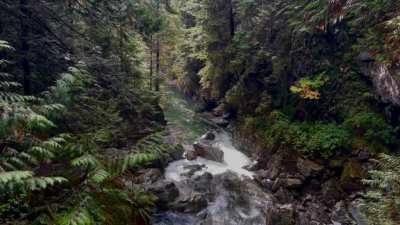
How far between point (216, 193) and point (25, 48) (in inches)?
346

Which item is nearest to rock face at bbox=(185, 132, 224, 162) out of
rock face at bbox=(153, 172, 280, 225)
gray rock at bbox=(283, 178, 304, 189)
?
rock face at bbox=(153, 172, 280, 225)

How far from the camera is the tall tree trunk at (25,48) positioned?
7402 mm

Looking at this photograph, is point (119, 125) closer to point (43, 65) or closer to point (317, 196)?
point (43, 65)

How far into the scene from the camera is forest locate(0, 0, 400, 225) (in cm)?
457

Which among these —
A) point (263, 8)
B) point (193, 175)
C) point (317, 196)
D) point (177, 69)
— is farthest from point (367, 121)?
point (177, 69)

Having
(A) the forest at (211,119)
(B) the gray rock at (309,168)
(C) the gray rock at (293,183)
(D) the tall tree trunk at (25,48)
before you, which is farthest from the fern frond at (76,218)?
(B) the gray rock at (309,168)

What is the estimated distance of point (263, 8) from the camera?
20656 millimetres

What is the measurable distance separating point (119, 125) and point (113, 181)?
3.09m

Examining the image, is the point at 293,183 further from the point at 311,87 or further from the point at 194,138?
the point at 194,138

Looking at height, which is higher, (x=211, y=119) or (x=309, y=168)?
(x=211, y=119)

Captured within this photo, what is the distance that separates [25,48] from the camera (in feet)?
25.4

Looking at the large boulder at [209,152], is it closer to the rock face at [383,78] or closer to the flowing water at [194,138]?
the flowing water at [194,138]

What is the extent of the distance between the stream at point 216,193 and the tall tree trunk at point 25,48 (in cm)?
596

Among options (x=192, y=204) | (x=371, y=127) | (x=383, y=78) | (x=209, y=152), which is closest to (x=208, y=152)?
(x=209, y=152)
